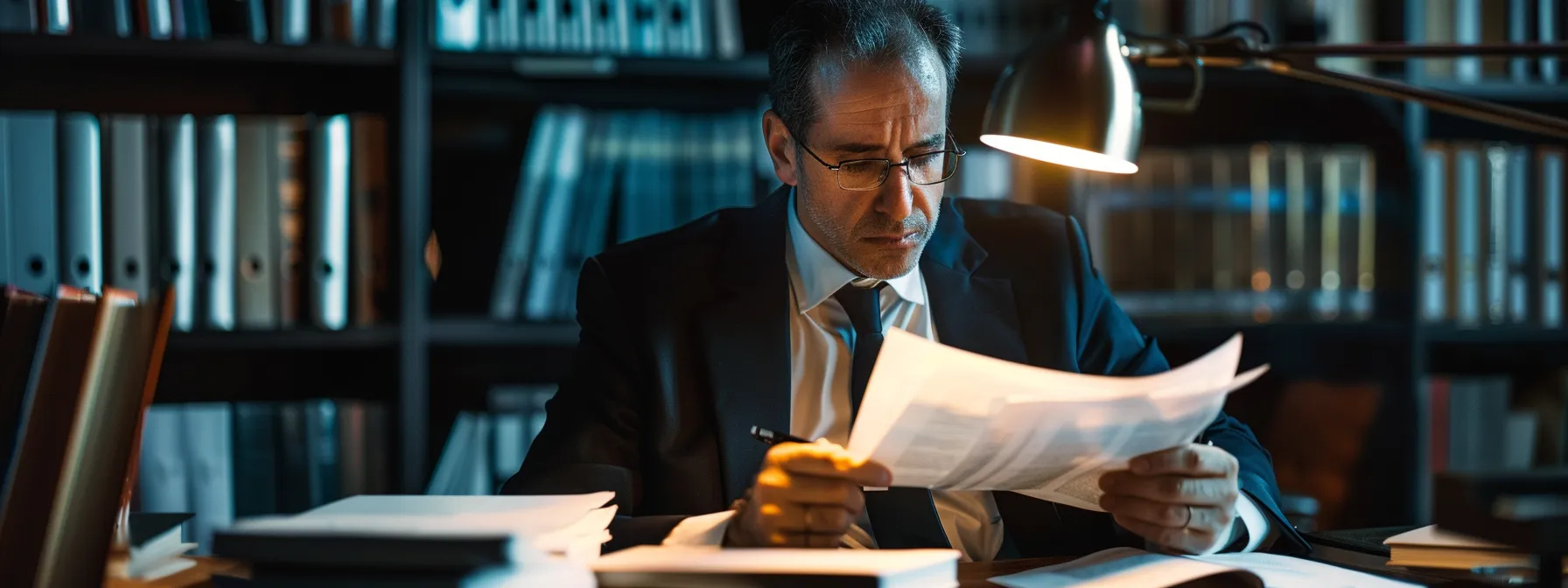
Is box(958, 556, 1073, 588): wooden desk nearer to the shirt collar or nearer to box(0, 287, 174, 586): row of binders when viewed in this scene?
the shirt collar

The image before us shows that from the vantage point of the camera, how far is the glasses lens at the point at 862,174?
138 cm

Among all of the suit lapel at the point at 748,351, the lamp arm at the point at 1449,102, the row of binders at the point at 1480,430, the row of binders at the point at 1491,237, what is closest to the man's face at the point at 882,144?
the suit lapel at the point at 748,351

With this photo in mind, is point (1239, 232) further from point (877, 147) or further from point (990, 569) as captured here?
point (990, 569)

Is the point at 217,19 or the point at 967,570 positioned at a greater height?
the point at 217,19

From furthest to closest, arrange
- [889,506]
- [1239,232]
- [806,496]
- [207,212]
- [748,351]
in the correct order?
1. [1239,232]
2. [207,212]
3. [748,351]
4. [889,506]
5. [806,496]

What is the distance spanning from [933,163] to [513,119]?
3.70 ft

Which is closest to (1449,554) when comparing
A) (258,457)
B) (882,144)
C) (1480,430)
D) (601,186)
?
(882,144)

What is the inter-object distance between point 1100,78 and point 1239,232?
3.82 ft

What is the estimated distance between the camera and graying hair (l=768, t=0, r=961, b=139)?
138 centimetres

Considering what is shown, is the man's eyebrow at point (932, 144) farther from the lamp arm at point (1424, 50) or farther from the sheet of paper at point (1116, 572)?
the sheet of paper at point (1116, 572)

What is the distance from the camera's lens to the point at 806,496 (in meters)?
0.96

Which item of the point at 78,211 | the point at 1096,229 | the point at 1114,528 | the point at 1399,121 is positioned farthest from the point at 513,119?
the point at 1399,121

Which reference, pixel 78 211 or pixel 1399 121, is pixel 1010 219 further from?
pixel 78 211

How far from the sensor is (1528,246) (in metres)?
2.24
